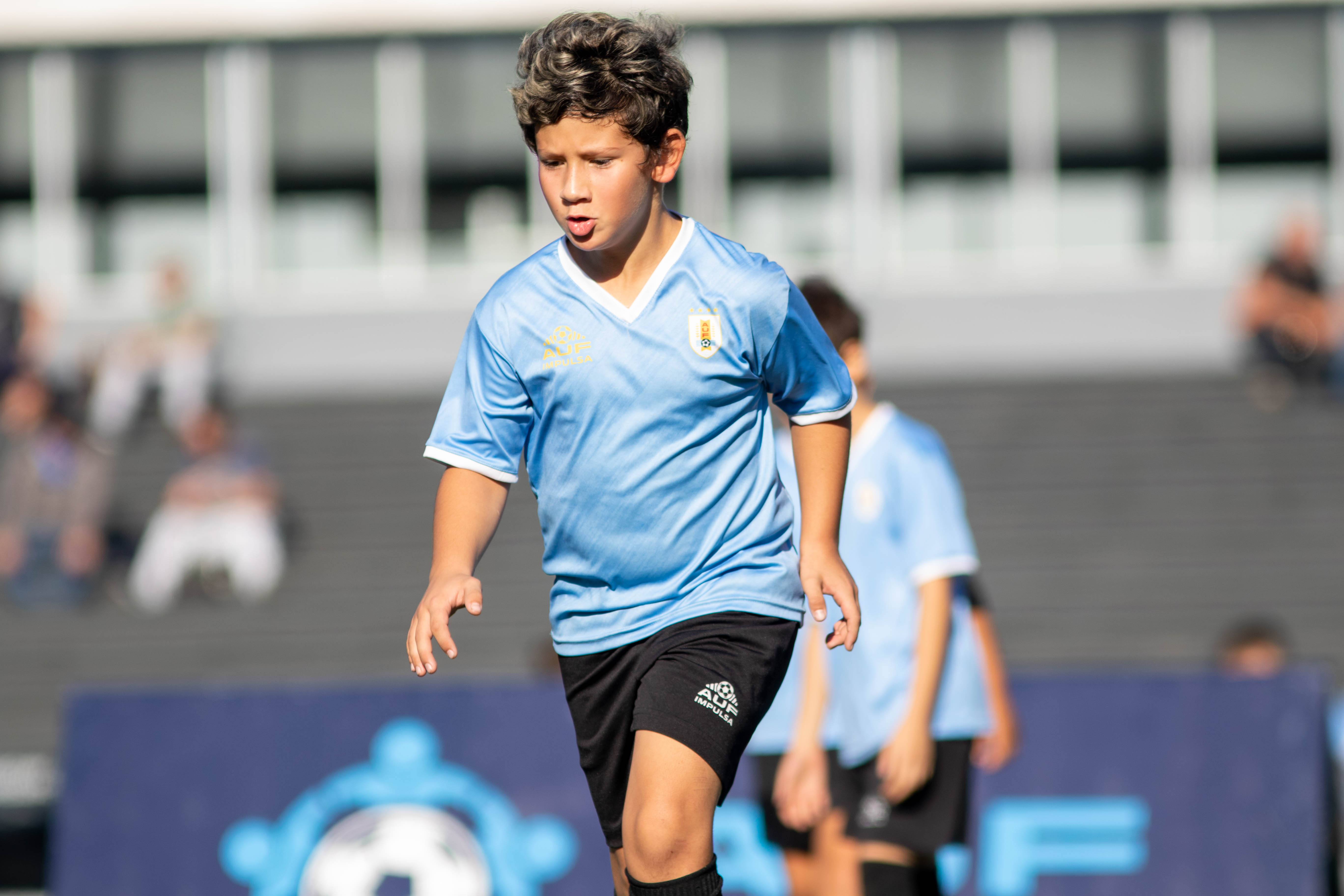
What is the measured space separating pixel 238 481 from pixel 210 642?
1338 millimetres

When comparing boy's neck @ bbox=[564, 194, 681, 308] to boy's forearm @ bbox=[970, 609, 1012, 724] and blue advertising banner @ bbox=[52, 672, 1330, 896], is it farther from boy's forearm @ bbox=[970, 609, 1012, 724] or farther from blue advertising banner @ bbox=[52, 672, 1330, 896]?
blue advertising banner @ bbox=[52, 672, 1330, 896]

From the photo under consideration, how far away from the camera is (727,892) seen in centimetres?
627

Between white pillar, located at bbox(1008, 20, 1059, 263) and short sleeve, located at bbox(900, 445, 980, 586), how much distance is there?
15615 mm

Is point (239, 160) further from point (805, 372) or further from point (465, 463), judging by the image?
point (805, 372)

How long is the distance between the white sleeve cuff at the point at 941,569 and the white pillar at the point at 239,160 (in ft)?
55.4

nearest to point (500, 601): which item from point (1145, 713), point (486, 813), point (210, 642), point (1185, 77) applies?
point (210, 642)

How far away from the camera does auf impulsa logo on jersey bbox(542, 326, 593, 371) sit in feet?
10.5

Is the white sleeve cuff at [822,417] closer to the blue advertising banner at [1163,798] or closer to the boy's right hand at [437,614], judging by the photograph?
the boy's right hand at [437,614]

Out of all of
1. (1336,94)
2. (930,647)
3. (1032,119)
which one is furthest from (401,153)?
(930,647)

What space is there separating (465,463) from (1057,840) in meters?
3.92

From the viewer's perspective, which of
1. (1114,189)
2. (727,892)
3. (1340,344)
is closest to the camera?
(727,892)

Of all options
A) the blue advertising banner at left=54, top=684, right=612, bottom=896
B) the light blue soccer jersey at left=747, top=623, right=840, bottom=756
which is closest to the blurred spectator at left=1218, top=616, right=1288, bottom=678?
the light blue soccer jersey at left=747, top=623, right=840, bottom=756

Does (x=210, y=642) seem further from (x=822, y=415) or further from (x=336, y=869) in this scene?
(x=822, y=415)

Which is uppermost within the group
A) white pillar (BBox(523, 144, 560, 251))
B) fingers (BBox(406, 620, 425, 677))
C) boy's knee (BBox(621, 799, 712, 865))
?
white pillar (BBox(523, 144, 560, 251))
